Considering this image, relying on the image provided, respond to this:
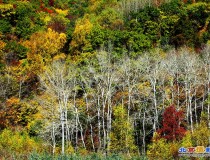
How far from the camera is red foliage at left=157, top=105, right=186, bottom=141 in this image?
44.9 m

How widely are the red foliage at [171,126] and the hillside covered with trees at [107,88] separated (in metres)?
0.11

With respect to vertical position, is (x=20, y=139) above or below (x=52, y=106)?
below

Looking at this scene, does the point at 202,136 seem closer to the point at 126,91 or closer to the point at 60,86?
the point at 126,91

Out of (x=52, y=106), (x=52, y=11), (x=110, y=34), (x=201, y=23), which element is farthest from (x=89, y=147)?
(x=52, y=11)

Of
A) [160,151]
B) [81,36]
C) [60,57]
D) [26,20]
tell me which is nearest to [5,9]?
[26,20]

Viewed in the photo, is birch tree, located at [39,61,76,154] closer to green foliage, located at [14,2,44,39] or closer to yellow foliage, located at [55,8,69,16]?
green foliage, located at [14,2,44,39]

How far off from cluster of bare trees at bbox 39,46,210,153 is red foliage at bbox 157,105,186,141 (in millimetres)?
2753

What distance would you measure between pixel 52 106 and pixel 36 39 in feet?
56.6

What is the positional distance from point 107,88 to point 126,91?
5034 millimetres

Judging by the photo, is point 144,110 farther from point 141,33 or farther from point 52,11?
point 52,11

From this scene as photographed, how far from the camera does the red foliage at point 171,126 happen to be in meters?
44.9

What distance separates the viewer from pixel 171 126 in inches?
1795

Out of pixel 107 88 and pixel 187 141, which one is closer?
pixel 187 141

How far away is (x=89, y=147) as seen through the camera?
5269 cm
